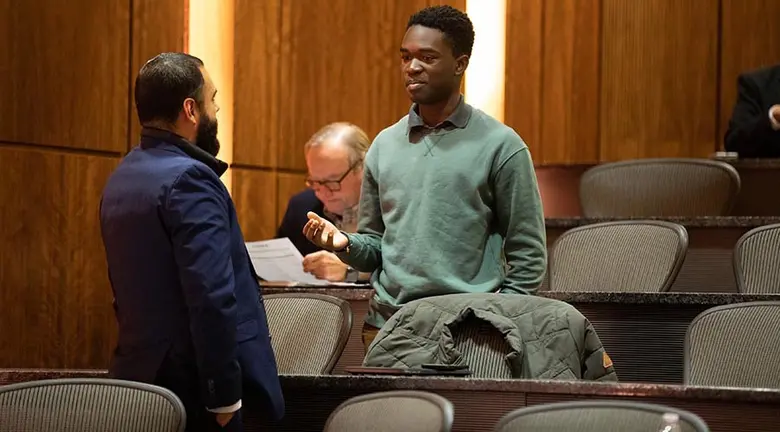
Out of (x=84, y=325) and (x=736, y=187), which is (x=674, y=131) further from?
(x=84, y=325)

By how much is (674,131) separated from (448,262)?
3.47 meters

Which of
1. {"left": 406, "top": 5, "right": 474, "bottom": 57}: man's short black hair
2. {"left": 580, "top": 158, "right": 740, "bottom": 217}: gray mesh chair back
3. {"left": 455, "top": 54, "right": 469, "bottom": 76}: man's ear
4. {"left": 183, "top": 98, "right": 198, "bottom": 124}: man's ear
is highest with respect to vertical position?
{"left": 406, "top": 5, "right": 474, "bottom": 57}: man's short black hair

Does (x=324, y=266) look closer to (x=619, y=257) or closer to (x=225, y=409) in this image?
(x=619, y=257)

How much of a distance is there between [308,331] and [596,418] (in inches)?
54.2

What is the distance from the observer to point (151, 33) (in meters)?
4.54

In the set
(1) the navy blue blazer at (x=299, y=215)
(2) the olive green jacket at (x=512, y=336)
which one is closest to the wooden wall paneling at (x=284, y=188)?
(1) the navy blue blazer at (x=299, y=215)

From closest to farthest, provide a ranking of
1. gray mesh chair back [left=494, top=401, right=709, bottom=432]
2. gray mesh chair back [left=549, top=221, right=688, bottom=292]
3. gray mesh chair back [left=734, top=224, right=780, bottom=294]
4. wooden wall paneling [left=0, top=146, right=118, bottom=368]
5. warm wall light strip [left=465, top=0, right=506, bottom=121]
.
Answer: gray mesh chair back [left=494, top=401, right=709, bottom=432]
gray mesh chair back [left=734, top=224, right=780, bottom=294]
gray mesh chair back [left=549, top=221, right=688, bottom=292]
wooden wall paneling [left=0, top=146, right=118, bottom=368]
warm wall light strip [left=465, top=0, right=506, bottom=121]

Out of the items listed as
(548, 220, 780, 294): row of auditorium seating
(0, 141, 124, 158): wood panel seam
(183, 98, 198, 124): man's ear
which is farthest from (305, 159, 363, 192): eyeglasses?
(183, 98, 198, 124): man's ear

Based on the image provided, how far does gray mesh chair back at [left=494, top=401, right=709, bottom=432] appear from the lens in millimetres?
1860

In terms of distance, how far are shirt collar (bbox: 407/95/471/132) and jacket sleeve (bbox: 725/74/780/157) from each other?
2.37 meters

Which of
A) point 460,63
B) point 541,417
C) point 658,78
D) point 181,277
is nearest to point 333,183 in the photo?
point 460,63

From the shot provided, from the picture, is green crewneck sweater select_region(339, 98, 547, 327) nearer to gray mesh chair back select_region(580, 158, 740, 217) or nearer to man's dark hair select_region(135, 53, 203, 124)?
man's dark hair select_region(135, 53, 203, 124)

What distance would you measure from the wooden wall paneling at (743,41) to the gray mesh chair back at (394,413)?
4.12 m

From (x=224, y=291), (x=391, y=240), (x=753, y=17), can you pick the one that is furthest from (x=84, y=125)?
(x=753, y=17)
